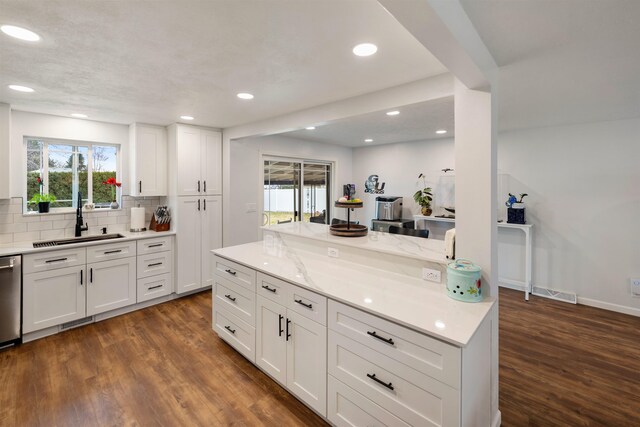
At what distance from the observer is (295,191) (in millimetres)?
5469

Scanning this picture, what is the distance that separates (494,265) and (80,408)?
9.76 feet

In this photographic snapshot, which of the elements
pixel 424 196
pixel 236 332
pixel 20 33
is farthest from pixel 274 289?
pixel 424 196

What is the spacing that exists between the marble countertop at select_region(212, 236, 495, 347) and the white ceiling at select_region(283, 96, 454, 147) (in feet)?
4.58

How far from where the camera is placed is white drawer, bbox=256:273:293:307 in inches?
83.3

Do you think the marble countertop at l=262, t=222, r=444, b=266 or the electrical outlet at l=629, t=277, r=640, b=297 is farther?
the electrical outlet at l=629, t=277, r=640, b=297

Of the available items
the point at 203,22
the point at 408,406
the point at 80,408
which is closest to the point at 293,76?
the point at 203,22

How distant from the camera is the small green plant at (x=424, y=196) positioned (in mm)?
5145

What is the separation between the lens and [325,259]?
2633 mm

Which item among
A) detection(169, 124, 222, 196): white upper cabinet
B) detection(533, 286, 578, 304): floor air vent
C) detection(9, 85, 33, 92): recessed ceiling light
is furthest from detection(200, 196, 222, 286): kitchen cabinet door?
detection(533, 286, 578, 304): floor air vent

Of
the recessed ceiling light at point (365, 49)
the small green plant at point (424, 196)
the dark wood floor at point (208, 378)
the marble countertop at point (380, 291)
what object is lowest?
the dark wood floor at point (208, 378)

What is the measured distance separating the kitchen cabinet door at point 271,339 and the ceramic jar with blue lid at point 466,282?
45.9 inches

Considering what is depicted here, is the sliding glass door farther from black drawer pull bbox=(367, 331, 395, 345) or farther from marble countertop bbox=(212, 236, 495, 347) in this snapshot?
black drawer pull bbox=(367, 331, 395, 345)

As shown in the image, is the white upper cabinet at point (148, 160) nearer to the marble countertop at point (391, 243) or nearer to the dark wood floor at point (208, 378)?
the dark wood floor at point (208, 378)

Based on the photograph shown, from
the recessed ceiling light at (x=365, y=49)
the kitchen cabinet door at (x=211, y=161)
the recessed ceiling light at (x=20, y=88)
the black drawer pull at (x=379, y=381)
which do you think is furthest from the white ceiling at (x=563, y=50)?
the kitchen cabinet door at (x=211, y=161)
